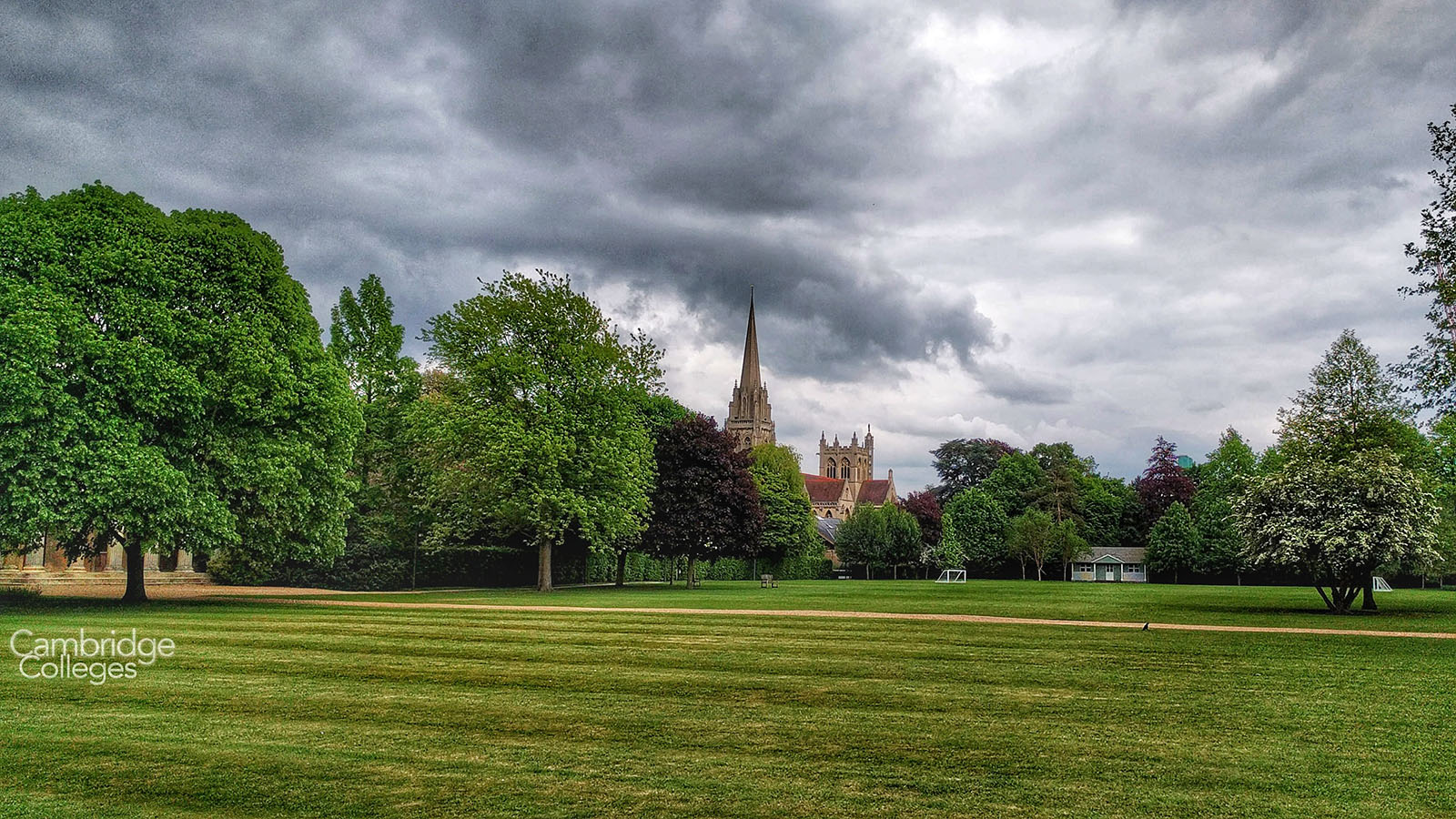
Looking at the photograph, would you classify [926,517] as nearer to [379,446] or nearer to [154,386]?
[379,446]

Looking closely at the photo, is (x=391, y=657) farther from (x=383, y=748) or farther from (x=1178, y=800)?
(x=1178, y=800)

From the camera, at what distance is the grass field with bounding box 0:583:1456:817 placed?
272 inches

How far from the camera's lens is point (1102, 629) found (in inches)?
808

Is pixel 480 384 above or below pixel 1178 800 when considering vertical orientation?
above

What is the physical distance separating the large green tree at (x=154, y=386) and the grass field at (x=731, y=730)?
9.65 m

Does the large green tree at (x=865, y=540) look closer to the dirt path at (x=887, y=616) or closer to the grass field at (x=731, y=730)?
the dirt path at (x=887, y=616)

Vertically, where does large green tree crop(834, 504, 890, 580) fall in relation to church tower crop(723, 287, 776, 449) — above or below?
below

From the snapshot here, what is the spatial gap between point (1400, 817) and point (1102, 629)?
14.5m

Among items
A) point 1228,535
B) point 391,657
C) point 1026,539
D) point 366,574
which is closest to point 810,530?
point 1026,539

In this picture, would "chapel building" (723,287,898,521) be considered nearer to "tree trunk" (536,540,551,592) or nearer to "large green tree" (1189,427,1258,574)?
"large green tree" (1189,427,1258,574)

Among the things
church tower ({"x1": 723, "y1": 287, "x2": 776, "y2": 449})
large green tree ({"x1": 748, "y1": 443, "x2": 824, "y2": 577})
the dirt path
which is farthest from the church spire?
the dirt path

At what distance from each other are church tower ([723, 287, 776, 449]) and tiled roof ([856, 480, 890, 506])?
63.5ft

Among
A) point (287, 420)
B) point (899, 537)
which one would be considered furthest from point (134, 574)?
point (899, 537)

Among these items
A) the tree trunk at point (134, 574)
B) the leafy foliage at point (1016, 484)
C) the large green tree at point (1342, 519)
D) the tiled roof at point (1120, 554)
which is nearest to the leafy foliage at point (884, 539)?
the leafy foliage at point (1016, 484)
